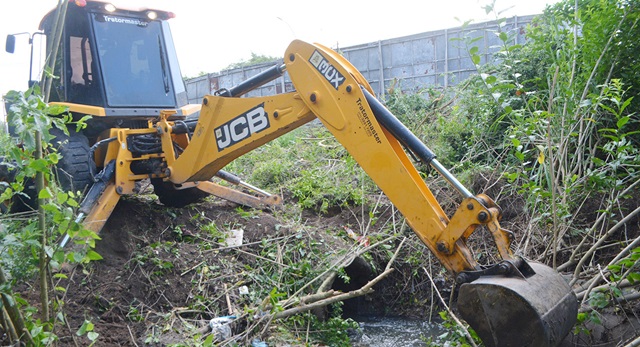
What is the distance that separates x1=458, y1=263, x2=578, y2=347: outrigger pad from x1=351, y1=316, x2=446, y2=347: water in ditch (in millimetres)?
1974

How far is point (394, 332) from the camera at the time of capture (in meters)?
5.57

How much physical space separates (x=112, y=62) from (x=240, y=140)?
1.86 meters

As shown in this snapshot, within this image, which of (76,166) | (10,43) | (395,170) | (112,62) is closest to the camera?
(395,170)

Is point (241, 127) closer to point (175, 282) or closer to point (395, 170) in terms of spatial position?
point (175, 282)

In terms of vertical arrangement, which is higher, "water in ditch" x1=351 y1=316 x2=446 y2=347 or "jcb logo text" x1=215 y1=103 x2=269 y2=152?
"jcb logo text" x1=215 y1=103 x2=269 y2=152

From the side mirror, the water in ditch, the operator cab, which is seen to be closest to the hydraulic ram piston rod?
the water in ditch

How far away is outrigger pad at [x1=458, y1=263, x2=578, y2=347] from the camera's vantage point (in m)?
3.07

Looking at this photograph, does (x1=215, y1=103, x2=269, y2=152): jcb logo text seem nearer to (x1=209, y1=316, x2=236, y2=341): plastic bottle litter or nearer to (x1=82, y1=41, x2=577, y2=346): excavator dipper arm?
(x1=82, y1=41, x2=577, y2=346): excavator dipper arm

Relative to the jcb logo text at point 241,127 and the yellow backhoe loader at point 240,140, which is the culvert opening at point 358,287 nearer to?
the yellow backhoe loader at point 240,140

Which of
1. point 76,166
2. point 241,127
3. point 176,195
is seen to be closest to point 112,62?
point 76,166

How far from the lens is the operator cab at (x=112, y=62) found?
568cm

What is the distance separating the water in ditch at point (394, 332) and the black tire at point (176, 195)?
209 cm

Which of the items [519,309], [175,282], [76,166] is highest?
[76,166]

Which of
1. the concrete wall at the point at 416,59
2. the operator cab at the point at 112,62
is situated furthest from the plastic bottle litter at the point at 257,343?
the concrete wall at the point at 416,59
